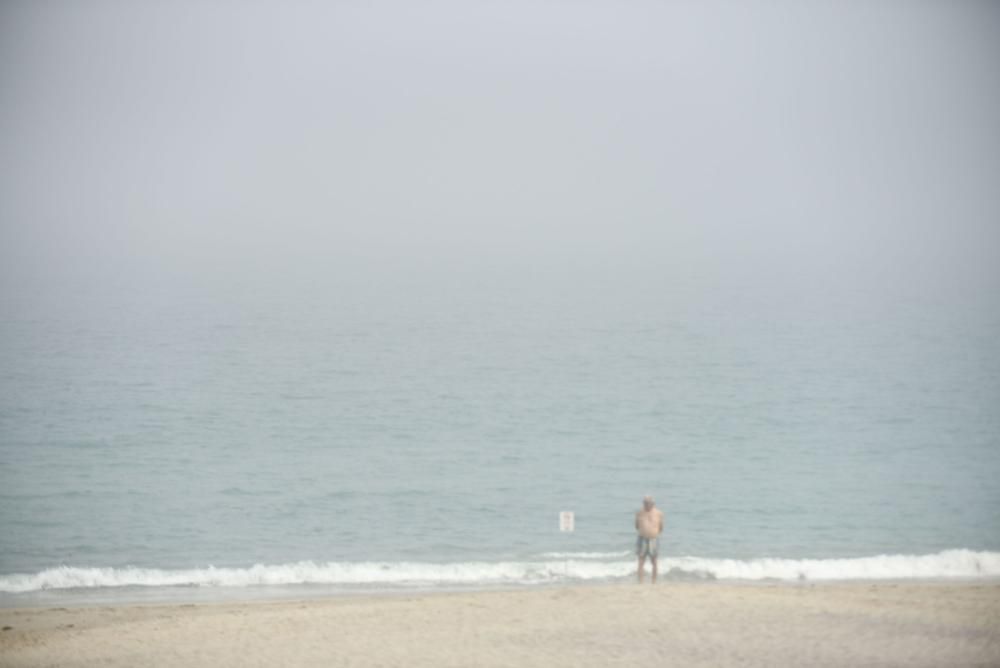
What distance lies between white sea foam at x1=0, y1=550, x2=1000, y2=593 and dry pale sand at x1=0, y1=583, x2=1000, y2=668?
327cm

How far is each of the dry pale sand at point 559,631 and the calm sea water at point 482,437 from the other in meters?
4.32

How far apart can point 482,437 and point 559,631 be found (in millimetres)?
23041

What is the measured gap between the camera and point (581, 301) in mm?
71000

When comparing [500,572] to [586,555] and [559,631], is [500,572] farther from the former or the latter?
[559,631]

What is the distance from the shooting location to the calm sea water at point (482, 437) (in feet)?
83.0

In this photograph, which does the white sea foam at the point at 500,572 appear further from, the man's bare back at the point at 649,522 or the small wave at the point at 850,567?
the man's bare back at the point at 649,522

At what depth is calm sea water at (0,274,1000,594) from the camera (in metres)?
25.3

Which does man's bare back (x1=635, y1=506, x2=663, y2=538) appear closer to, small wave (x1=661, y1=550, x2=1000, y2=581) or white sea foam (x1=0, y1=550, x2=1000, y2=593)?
white sea foam (x1=0, y1=550, x2=1000, y2=593)

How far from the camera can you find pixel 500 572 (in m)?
23.1

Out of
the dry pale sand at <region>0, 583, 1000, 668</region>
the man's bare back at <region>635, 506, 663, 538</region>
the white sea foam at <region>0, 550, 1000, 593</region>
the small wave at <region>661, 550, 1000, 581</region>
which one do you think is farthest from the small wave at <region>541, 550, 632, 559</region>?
the dry pale sand at <region>0, 583, 1000, 668</region>

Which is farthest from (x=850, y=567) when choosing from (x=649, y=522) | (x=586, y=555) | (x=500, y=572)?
(x=649, y=522)

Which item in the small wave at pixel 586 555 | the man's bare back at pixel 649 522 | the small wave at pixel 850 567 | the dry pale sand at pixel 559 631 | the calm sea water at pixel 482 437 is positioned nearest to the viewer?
the dry pale sand at pixel 559 631

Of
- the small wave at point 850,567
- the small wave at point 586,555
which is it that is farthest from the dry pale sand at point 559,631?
the small wave at point 586,555

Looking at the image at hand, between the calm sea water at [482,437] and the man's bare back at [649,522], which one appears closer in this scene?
the man's bare back at [649,522]
